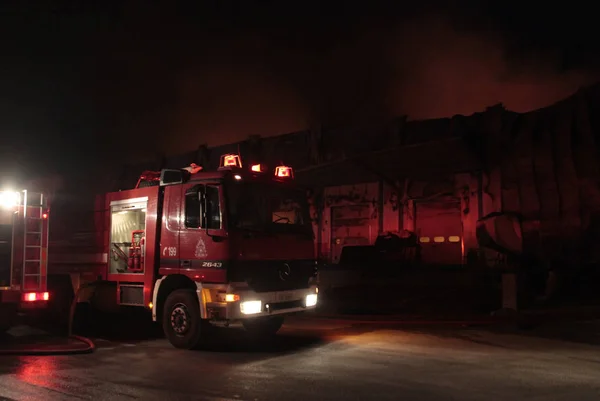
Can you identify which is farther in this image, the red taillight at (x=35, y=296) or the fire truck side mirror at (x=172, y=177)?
the red taillight at (x=35, y=296)

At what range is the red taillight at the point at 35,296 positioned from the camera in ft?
30.9

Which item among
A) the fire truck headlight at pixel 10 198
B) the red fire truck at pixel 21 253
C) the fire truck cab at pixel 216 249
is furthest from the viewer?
the fire truck headlight at pixel 10 198

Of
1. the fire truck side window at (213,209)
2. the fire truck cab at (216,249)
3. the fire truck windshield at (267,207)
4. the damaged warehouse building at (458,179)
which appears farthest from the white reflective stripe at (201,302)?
the damaged warehouse building at (458,179)

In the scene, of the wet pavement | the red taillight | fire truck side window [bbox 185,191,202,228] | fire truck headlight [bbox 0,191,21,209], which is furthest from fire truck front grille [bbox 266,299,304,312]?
fire truck headlight [bbox 0,191,21,209]

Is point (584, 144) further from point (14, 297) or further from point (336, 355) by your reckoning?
point (14, 297)

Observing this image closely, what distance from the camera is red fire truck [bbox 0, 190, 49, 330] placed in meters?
9.42

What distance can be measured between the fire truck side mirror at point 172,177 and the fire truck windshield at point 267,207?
1.07 m

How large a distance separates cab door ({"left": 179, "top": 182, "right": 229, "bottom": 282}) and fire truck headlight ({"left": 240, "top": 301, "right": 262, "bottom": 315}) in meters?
0.51

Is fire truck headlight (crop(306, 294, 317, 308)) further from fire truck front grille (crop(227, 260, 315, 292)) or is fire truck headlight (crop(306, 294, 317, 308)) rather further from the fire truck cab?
fire truck front grille (crop(227, 260, 315, 292))

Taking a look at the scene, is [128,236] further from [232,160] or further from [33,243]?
[232,160]

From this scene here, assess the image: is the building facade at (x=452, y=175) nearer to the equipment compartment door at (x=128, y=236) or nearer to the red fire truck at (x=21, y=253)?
the equipment compartment door at (x=128, y=236)

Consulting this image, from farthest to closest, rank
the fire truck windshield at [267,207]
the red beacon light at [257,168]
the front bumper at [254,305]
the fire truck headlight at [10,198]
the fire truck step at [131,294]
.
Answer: the fire truck headlight at [10,198], the fire truck step at [131,294], the red beacon light at [257,168], the fire truck windshield at [267,207], the front bumper at [254,305]

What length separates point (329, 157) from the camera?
22.8m

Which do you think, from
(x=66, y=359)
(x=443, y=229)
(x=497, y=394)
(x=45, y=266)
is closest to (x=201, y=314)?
(x=66, y=359)
